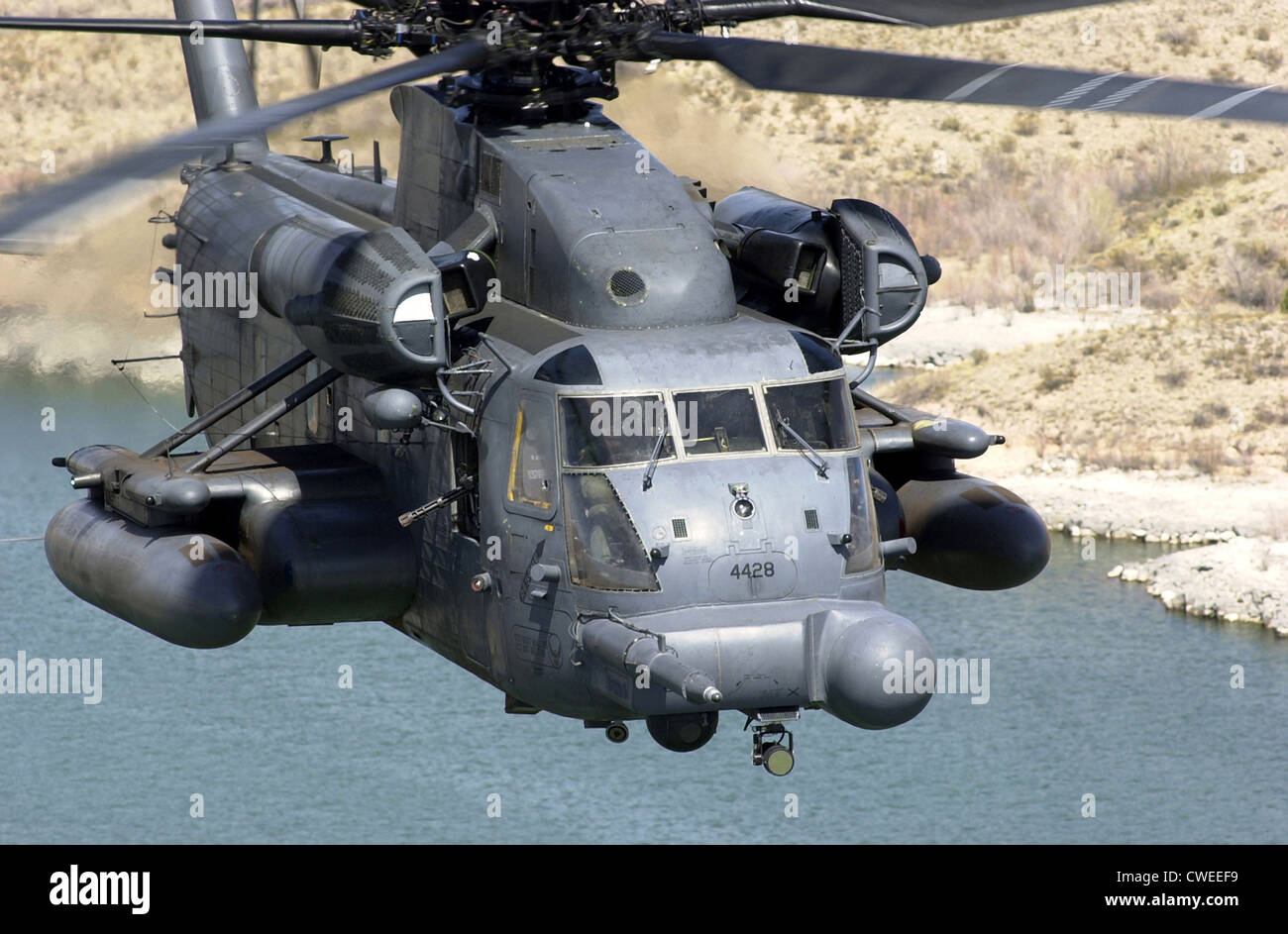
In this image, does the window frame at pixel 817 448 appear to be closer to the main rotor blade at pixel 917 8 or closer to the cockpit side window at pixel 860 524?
the cockpit side window at pixel 860 524

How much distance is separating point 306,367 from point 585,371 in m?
4.74

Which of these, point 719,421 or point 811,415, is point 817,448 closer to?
point 811,415

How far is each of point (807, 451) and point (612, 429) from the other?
1.40 meters

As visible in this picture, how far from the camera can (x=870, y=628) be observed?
13336 mm

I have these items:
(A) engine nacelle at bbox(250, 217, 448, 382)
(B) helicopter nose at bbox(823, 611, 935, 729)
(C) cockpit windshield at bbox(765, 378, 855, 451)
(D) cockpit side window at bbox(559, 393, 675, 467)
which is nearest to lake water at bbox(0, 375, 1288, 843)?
(A) engine nacelle at bbox(250, 217, 448, 382)

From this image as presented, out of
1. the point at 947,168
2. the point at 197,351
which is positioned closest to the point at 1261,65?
the point at 947,168

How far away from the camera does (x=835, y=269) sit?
16.4 metres

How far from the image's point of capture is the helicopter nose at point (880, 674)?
13102 millimetres

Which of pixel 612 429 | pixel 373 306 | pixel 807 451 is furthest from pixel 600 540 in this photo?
pixel 373 306

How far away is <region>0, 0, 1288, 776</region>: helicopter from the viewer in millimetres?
13797

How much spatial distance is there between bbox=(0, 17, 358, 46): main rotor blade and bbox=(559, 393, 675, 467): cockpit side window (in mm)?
3559

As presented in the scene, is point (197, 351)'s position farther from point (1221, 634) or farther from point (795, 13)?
point (1221, 634)

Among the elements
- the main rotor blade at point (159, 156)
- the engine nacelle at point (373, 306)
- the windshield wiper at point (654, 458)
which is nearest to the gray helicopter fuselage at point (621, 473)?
the windshield wiper at point (654, 458)

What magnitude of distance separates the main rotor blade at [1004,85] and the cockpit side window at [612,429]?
248cm
